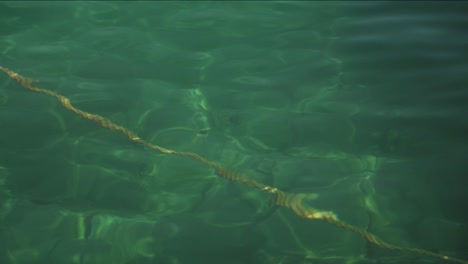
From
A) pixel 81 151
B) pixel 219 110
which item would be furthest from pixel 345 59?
pixel 81 151

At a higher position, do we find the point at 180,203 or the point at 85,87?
the point at 85,87

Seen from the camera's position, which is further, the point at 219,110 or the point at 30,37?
the point at 30,37

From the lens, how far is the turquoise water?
2855mm

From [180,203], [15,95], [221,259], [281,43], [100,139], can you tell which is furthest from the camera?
[281,43]

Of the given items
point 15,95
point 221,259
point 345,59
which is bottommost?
point 221,259

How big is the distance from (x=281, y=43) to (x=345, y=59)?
0.75 m

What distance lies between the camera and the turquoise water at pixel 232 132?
112 inches

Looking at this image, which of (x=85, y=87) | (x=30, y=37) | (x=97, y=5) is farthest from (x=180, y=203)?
(x=97, y=5)

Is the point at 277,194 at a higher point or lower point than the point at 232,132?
lower

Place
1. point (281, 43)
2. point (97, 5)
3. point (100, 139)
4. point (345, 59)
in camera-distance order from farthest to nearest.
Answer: point (97, 5)
point (281, 43)
point (345, 59)
point (100, 139)

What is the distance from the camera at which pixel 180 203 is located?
309 centimetres

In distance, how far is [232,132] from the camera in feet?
12.1

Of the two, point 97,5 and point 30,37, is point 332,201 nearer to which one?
point 30,37

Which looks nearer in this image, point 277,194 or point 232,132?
point 277,194
